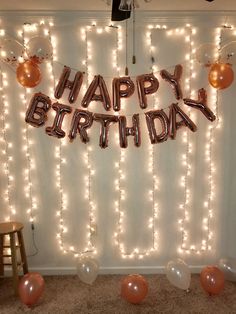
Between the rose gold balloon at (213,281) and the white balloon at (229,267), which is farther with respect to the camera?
the white balloon at (229,267)

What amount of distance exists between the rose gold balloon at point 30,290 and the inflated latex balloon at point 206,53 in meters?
2.24

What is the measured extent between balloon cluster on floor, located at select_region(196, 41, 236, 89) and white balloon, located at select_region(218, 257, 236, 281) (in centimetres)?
154

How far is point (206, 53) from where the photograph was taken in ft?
8.83

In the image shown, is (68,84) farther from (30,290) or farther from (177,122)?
(30,290)

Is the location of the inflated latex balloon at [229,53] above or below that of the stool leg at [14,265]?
above

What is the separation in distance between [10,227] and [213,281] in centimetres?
178

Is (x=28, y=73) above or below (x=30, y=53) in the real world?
below

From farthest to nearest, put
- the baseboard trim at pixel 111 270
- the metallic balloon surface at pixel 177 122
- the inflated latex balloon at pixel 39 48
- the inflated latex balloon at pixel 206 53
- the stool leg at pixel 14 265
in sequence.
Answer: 1. the baseboard trim at pixel 111 270
2. the metallic balloon surface at pixel 177 122
3. the stool leg at pixel 14 265
4. the inflated latex balloon at pixel 206 53
5. the inflated latex balloon at pixel 39 48

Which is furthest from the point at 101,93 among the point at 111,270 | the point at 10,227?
the point at 111,270

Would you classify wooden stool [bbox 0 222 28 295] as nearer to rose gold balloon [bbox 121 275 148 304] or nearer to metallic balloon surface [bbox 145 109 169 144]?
rose gold balloon [bbox 121 275 148 304]

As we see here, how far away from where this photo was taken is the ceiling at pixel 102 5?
2.65 metres

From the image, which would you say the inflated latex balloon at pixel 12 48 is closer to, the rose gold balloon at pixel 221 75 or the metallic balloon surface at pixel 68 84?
the metallic balloon surface at pixel 68 84

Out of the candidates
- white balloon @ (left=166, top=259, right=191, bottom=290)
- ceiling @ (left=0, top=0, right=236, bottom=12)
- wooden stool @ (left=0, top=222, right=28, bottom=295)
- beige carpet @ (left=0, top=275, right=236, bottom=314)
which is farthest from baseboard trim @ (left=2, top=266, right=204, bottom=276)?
ceiling @ (left=0, top=0, right=236, bottom=12)

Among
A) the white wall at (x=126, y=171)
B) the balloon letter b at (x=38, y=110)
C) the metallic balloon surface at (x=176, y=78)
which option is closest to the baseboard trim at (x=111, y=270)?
the white wall at (x=126, y=171)
